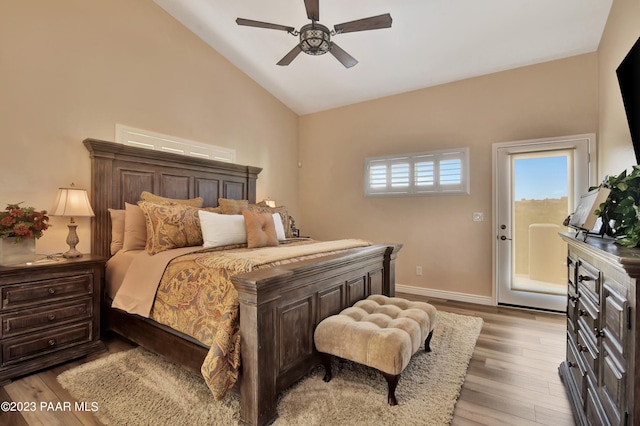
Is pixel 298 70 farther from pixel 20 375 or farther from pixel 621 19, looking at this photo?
pixel 20 375

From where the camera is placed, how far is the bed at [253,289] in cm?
163

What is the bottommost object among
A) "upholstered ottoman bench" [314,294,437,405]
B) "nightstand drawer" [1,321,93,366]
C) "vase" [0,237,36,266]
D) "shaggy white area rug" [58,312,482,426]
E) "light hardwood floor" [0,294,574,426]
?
"light hardwood floor" [0,294,574,426]

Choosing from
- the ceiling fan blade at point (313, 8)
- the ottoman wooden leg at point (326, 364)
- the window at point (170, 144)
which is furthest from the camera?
the window at point (170, 144)

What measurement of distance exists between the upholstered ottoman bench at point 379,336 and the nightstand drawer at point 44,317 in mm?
1958

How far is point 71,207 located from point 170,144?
1339 millimetres

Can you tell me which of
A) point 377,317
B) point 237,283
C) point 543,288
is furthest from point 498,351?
point 237,283

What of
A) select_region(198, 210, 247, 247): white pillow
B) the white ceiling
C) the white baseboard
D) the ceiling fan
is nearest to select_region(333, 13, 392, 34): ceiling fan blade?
the ceiling fan

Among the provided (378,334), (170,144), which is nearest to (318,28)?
(170,144)

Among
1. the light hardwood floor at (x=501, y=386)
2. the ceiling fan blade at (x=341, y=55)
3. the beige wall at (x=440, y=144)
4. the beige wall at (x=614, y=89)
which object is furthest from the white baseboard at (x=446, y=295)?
the ceiling fan blade at (x=341, y=55)

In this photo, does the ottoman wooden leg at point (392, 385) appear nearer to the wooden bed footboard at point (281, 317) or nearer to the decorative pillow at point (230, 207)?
the wooden bed footboard at point (281, 317)

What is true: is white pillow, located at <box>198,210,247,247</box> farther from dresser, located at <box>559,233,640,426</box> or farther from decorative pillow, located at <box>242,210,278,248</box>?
dresser, located at <box>559,233,640,426</box>

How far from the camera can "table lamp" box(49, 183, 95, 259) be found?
257 cm

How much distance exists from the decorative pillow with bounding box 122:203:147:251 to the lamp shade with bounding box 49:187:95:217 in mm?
305

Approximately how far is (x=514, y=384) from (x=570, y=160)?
273 centimetres
